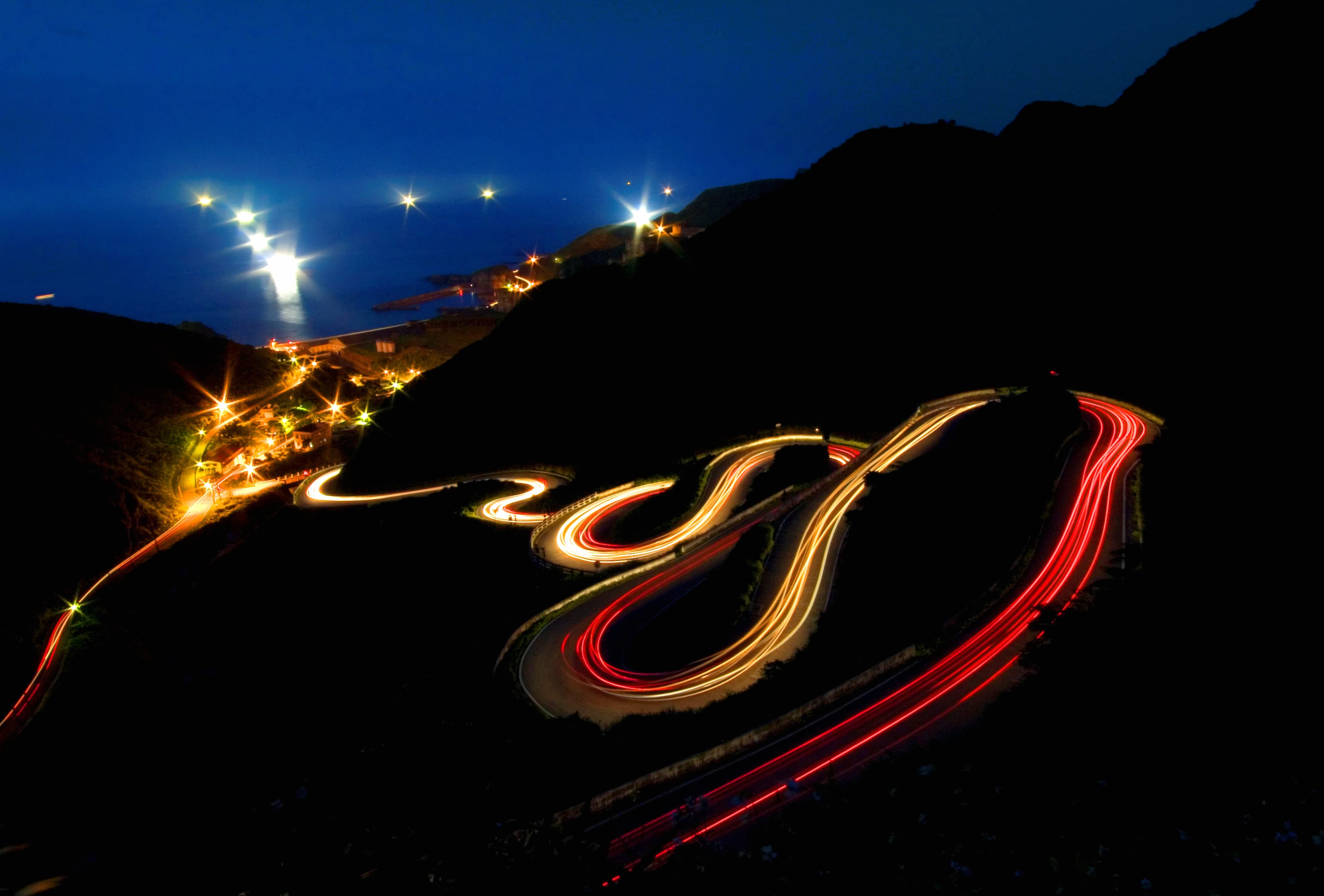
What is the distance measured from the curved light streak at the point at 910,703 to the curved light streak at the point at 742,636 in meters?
6.05

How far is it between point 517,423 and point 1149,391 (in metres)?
51.5

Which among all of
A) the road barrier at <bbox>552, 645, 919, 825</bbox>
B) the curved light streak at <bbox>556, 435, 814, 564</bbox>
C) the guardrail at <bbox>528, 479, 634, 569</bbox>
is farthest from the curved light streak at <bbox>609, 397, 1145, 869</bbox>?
the guardrail at <bbox>528, 479, 634, 569</bbox>

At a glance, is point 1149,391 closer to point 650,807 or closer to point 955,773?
point 955,773

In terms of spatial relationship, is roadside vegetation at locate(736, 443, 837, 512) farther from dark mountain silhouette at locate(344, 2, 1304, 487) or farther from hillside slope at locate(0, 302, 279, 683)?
hillside slope at locate(0, 302, 279, 683)

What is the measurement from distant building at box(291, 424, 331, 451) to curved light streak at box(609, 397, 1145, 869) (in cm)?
7688

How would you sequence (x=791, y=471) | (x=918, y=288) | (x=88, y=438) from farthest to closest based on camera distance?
1. (x=88, y=438)
2. (x=918, y=288)
3. (x=791, y=471)

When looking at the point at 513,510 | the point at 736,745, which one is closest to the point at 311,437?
the point at 513,510

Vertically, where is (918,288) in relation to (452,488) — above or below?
above

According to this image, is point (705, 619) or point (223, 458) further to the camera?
point (223, 458)

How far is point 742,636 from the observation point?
23641 mm

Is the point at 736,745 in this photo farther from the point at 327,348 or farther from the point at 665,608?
the point at 327,348

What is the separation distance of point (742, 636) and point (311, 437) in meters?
73.1

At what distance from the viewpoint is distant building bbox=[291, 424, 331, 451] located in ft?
253

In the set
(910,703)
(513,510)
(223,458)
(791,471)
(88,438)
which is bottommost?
(223,458)
